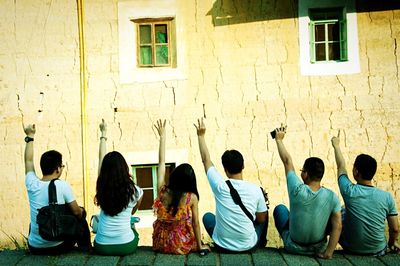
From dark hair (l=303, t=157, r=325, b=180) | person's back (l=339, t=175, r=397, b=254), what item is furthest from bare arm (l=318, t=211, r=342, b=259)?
dark hair (l=303, t=157, r=325, b=180)

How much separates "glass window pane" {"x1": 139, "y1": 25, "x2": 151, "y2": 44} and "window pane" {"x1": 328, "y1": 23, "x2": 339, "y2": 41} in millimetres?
3139

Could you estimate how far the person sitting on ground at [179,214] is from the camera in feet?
15.5

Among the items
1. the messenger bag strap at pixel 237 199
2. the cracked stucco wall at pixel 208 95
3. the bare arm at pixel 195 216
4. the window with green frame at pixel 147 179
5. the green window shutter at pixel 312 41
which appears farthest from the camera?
the window with green frame at pixel 147 179

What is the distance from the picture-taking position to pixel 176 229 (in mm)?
4770

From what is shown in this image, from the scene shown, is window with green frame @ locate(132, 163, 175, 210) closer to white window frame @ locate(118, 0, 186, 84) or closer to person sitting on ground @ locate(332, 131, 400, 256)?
white window frame @ locate(118, 0, 186, 84)

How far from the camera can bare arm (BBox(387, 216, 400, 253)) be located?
15.6ft

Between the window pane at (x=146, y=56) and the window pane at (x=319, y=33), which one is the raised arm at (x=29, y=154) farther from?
the window pane at (x=319, y=33)

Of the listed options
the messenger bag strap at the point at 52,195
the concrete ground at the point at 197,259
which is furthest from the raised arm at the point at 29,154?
the concrete ground at the point at 197,259

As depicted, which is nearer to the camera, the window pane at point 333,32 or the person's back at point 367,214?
the person's back at point 367,214

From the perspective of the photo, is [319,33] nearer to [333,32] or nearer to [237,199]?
[333,32]

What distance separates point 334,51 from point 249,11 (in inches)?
63.8

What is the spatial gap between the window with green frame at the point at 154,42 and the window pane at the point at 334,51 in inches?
109

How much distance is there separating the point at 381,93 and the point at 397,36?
3.27 feet

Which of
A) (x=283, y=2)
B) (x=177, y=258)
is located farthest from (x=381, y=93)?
(x=177, y=258)
